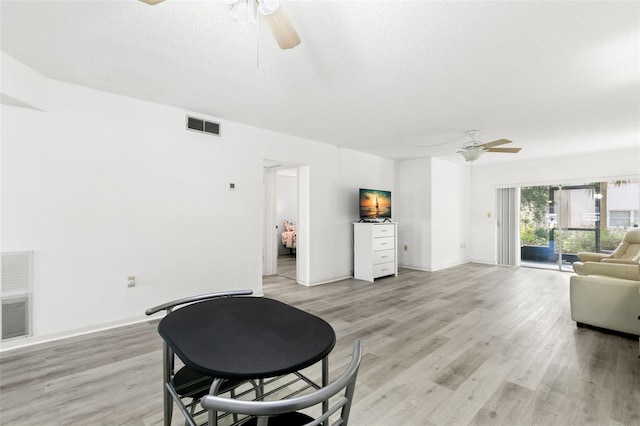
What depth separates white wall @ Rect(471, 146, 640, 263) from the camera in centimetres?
564

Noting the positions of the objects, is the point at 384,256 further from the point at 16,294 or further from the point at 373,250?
the point at 16,294

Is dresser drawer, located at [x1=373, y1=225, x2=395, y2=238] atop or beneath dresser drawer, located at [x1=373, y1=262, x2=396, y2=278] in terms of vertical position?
atop

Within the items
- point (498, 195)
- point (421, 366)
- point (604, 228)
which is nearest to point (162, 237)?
point (421, 366)

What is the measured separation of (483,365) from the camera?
96.1 inches

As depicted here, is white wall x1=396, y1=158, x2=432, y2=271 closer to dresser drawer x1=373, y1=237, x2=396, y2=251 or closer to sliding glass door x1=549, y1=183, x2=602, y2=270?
dresser drawer x1=373, y1=237, x2=396, y2=251

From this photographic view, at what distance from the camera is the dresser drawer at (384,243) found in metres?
5.53

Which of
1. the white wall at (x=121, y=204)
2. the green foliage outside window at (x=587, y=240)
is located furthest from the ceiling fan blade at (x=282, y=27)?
the green foliage outside window at (x=587, y=240)

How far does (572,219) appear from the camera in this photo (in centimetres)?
639

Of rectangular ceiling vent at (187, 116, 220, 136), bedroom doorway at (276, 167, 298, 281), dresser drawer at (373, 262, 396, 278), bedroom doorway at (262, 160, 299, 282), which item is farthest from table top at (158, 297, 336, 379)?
bedroom doorway at (276, 167, 298, 281)

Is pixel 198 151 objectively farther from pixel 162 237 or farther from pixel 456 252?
pixel 456 252

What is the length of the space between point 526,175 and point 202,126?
275 inches

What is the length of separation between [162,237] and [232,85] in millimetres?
1970

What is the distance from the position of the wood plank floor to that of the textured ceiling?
2.57 metres

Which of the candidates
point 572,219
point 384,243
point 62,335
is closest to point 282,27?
point 62,335
